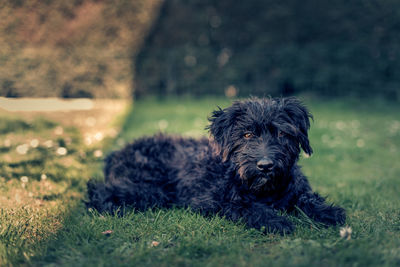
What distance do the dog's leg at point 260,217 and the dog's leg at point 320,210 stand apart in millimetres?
338

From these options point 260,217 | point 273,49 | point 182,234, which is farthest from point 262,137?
point 273,49

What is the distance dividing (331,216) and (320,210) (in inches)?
4.4

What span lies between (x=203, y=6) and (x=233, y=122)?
16.9 meters

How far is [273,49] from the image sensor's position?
17.1 meters

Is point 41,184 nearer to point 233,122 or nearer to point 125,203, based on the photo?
point 125,203

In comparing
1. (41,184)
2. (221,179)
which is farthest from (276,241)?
(41,184)

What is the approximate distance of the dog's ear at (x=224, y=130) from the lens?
3.34 metres

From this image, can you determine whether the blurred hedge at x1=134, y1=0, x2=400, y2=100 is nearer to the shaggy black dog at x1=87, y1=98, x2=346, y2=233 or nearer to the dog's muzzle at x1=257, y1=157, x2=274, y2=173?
the shaggy black dog at x1=87, y1=98, x2=346, y2=233

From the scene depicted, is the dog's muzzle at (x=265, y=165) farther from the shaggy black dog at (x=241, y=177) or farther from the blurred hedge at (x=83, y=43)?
the blurred hedge at (x=83, y=43)

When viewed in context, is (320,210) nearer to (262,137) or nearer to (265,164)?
(265,164)

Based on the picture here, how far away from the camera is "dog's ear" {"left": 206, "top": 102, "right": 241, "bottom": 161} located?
334 cm

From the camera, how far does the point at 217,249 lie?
2598mm

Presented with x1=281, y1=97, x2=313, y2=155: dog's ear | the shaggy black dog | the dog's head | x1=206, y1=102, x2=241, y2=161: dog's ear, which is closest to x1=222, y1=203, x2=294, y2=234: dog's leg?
the shaggy black dog

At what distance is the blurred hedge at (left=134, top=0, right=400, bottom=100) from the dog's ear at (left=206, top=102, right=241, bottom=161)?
43.2 ft
